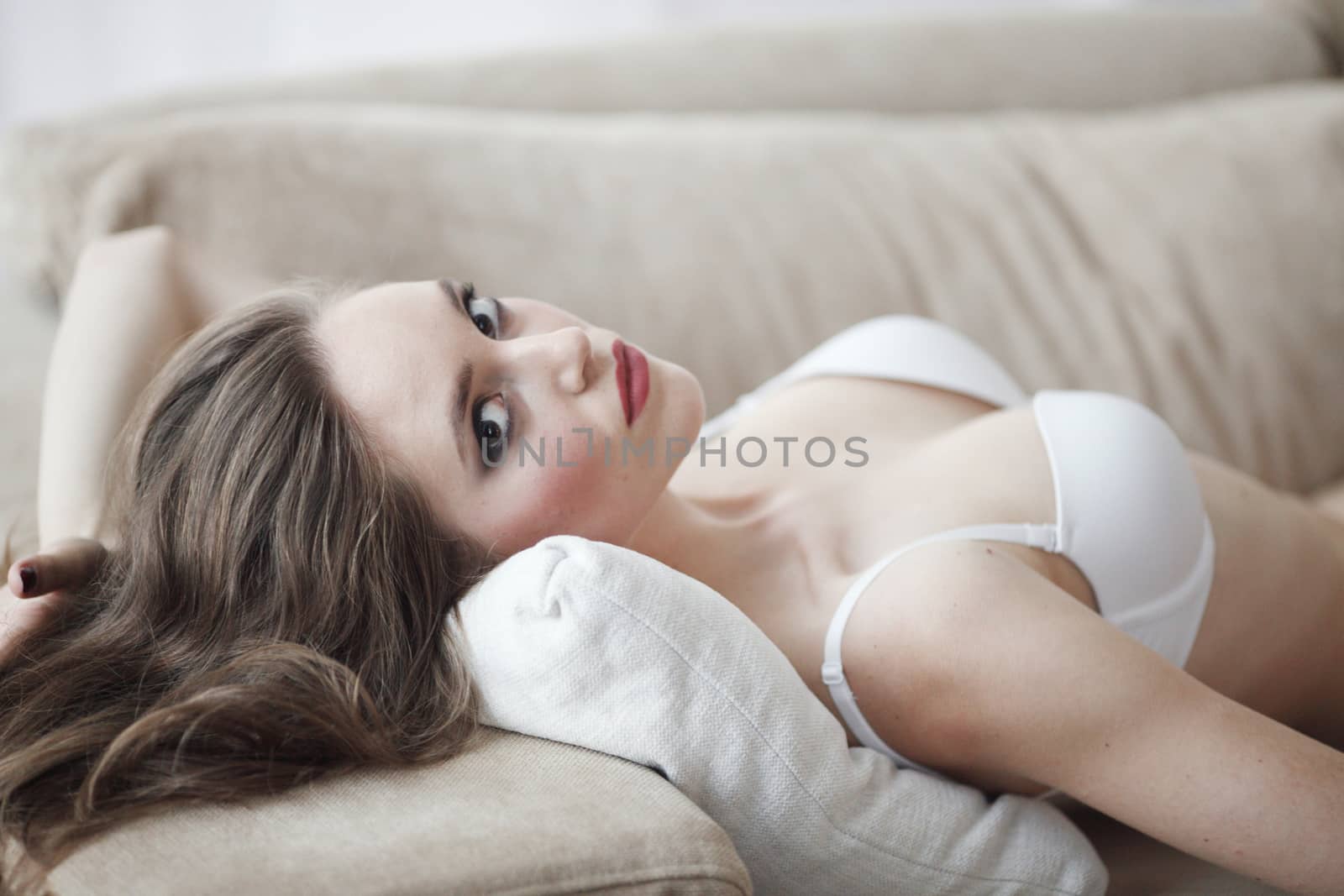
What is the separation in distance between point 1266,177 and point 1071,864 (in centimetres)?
132

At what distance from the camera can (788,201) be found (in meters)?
1.72

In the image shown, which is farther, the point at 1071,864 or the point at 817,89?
the point at 817,89

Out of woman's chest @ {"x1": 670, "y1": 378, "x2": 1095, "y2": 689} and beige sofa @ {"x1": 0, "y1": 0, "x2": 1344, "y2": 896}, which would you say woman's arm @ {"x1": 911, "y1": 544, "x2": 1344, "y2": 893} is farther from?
beige sofa @ {"x1": 0, "y1": 0, "x2": 1344, "y2": 896}

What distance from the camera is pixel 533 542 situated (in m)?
1.07

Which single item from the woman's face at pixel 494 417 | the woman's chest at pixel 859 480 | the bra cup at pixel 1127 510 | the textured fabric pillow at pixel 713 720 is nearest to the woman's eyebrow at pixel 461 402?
the woman's face at pixel 494 417

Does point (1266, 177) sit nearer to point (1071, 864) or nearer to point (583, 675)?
point (1071, 864)

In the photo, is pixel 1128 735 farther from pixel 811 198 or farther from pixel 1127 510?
pixel 811 198

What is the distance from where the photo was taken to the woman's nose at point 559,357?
3.46 feet

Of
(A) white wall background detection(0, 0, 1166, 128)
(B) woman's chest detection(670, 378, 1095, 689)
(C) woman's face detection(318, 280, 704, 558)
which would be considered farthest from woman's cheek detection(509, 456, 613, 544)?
(A) white wall background detection(0, 0, 1166, 128)

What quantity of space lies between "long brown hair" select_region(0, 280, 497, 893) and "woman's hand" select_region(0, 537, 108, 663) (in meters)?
0.01

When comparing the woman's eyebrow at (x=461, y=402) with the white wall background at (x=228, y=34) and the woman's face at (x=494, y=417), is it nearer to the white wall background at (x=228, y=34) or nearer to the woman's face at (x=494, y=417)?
the woman's face at (x=494, y=417)

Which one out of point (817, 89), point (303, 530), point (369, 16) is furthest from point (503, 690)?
point (369, 16)

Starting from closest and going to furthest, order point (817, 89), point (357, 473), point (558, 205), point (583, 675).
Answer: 1. point (583, 675)
2. point (357, 473)
3. point (558, 205)
4. point (817, 89)

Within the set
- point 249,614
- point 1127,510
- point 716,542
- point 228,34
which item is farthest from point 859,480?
point 228,34
